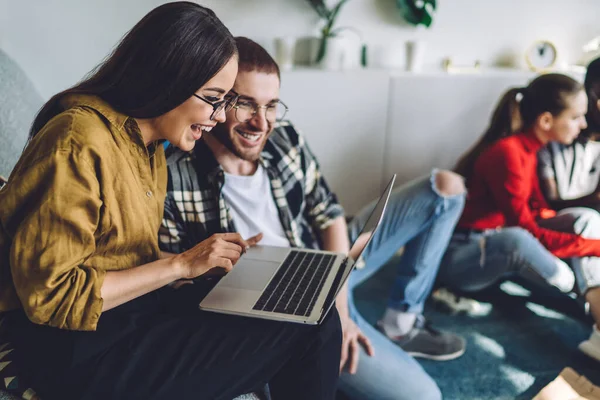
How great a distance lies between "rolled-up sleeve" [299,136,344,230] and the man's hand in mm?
262

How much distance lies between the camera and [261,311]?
0.97 metres

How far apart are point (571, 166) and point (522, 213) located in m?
0.41

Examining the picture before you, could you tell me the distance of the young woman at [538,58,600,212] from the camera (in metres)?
1.93

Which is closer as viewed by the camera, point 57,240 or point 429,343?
point 57,240

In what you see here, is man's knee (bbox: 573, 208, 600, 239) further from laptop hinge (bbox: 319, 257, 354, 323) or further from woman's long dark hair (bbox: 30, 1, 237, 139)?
woman's long dark hair (bbox: 30, 1, 237, 139)

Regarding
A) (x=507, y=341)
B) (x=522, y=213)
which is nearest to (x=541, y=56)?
(x=522, y=213)

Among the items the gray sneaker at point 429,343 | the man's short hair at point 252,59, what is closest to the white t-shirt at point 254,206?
the man's short hair at point 252,59

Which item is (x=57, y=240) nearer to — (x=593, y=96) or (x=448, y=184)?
(x=448, y=184)

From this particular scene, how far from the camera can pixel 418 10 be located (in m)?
2.20

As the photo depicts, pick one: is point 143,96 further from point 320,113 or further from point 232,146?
point 320,113

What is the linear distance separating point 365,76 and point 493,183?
65cm

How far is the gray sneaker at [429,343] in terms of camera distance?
159 cm

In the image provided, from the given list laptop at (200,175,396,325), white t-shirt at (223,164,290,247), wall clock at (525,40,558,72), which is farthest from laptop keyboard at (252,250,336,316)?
wall clock at (525,40,558,72)

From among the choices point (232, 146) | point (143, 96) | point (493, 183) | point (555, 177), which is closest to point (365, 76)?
point (493, 183)
